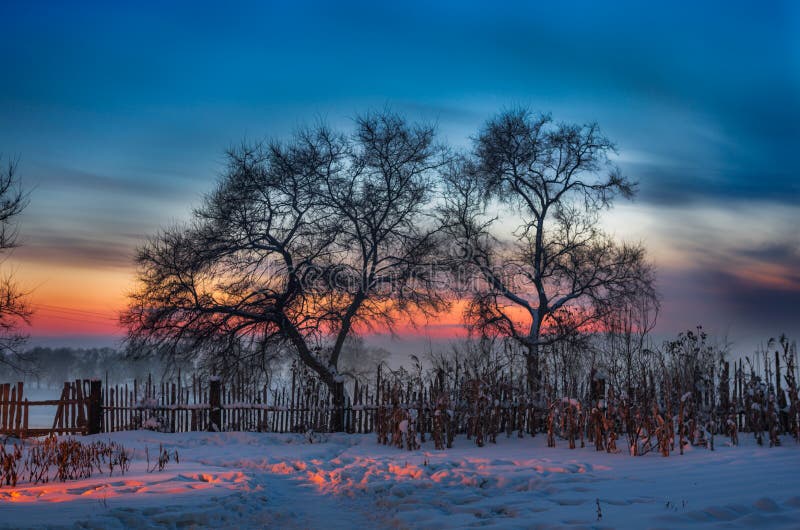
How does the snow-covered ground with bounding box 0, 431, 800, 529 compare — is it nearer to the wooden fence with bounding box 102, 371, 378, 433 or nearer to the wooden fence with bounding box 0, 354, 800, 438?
the wooden fence with bounding box 0, 354, 800, 438

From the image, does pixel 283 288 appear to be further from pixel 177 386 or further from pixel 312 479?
pixel 312 479

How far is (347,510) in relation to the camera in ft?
21.5

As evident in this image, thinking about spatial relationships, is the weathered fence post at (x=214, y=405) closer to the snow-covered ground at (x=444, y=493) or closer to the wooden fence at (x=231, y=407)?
the wooden fence at (x=231, y=407)

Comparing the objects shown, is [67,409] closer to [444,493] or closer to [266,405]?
[266,405]

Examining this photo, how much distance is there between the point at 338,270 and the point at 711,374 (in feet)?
32.7

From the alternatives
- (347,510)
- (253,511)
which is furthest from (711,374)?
(253,511)

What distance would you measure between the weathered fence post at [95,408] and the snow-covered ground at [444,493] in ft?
23.0

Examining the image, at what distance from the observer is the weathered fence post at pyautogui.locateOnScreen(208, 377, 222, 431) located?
51.4 ft

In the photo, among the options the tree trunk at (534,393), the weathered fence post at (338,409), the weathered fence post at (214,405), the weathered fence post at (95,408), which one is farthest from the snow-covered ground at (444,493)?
the weathered fence post at (95,408)

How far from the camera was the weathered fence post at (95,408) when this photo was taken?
15828 millimetres

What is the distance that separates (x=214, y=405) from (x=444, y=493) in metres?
10.3

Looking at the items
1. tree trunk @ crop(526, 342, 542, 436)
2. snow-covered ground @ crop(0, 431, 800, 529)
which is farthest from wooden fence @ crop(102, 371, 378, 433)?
snow-covered ground @ crop(0, 431, 800, 529)

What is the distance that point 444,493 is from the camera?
6941mm

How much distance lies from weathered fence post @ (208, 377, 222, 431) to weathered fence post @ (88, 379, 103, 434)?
291cm
